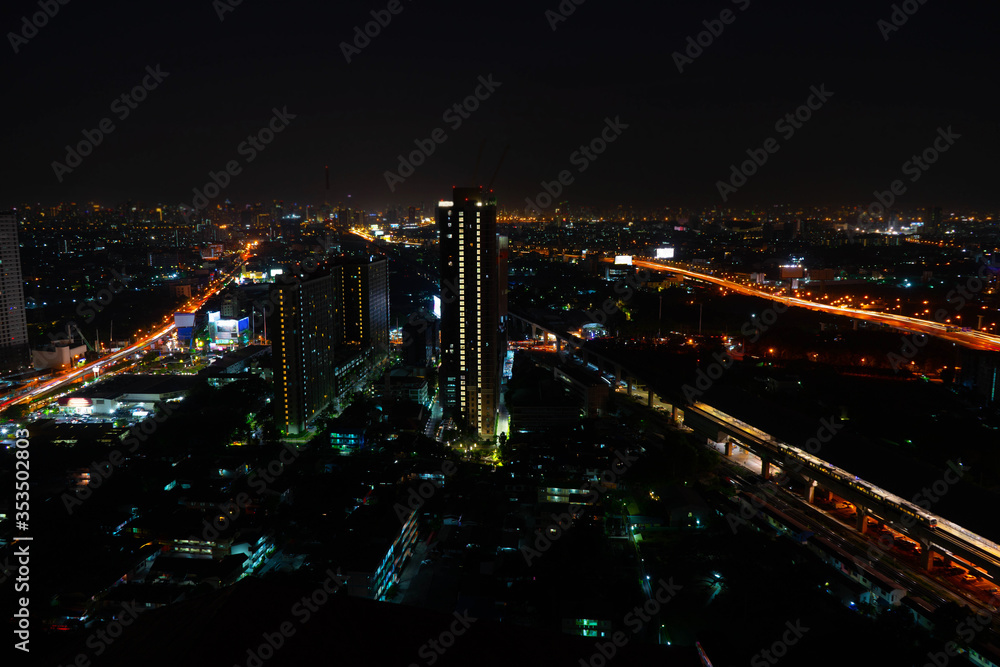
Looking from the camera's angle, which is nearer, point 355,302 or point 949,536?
point 949,536

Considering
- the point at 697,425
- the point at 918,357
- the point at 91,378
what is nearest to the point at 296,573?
the point at 697,425

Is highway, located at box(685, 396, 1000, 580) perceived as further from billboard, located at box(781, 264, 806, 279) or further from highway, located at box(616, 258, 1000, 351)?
billboard, located at box(781, 264, 806, 279)

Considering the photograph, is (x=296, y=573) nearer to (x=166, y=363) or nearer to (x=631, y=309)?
(x=166, y=363)

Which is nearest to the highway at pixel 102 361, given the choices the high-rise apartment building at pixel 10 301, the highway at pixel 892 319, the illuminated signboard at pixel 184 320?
the illuminated signboard at pixel 184 320

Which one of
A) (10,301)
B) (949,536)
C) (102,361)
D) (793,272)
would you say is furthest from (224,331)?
(793,272)

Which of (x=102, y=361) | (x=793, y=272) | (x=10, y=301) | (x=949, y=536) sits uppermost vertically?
(x=10, y=301)

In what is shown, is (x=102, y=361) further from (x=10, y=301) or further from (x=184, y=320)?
(x=184, y=320)
